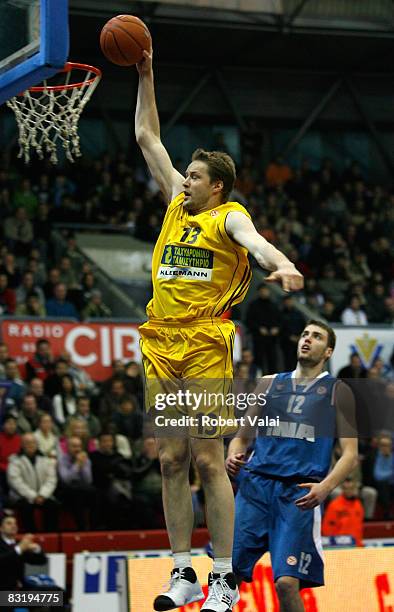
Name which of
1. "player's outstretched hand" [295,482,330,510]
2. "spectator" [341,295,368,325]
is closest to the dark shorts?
"player's outstretched hand" [295,482,330,510]

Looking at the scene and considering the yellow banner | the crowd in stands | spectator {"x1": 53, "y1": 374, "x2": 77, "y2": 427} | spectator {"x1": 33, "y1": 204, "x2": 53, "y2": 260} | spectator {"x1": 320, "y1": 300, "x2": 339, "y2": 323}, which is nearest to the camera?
the yellow banner

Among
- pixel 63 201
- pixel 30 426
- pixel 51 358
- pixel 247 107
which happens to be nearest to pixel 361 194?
pixel 247 107

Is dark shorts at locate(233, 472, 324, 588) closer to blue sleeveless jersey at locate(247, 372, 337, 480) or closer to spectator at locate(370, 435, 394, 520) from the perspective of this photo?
blue sleeveless jersey at locate(247, 372, 337, 480)

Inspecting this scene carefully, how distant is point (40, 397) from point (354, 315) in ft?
25.4

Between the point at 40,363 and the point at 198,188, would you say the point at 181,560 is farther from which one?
the point at 40,363

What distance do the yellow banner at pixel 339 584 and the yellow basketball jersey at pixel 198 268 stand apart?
322cm

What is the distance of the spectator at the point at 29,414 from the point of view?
14.5m

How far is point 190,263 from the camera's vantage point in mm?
7523

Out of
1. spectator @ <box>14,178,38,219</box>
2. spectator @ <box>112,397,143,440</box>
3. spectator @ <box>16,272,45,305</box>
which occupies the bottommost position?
spectator @ <box>112,397,143,440</box>

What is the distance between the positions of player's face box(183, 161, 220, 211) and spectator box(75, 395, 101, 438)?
317 inches

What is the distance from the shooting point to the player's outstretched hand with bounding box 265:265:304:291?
622 centimetres

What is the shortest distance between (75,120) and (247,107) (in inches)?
858

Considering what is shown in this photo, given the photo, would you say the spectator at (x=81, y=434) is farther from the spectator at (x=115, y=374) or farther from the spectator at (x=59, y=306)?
the spectator at (x=59, y=306)

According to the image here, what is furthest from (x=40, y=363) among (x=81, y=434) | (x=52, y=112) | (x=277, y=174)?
(x=277, y=174)
